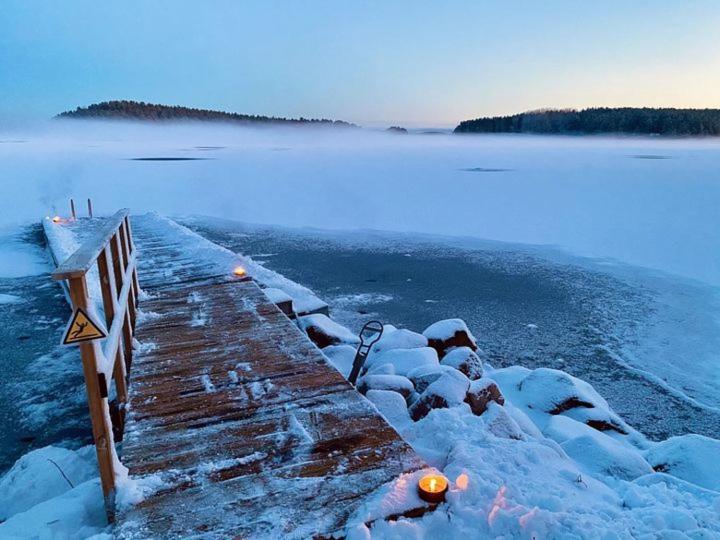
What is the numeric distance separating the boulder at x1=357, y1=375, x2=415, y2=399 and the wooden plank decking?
66cm

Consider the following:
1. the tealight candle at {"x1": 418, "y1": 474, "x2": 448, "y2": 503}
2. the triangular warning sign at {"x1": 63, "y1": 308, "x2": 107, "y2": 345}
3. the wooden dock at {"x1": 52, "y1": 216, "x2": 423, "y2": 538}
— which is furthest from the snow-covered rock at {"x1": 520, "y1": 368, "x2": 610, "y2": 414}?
the triangular warning sign at {"x1": 63, "y1": 308, "x2": 107, "y2": 345}

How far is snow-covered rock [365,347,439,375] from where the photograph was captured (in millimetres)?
5641

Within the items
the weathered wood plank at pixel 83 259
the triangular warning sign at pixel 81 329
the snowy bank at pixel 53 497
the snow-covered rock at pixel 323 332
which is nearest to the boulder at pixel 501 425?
the snowy bank at pixel 53 497

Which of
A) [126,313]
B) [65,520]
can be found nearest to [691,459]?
[65,520]

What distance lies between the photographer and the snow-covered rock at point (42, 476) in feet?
12.1

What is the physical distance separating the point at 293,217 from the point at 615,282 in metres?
Result: 12.9

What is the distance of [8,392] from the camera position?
18.5 feet

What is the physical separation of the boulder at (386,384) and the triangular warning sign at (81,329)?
2.80 m

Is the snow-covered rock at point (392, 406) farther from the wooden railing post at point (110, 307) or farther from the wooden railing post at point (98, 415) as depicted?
the wooden railing post at point (98, 415)

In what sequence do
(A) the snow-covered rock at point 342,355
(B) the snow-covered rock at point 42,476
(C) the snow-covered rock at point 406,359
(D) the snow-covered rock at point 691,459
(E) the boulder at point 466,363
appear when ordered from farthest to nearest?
(A) the snow-covered rock at point 342,355 < (E) the boulder at point 466,363 < (C) the snow-covered rock at point 406,359 < (D) the snow-covered rock at point 691,459 < (B) the snow-covered rock at point 42,476

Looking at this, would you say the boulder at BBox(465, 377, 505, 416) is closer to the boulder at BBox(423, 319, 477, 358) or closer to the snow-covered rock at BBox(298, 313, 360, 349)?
the boulder at BBox(423, 319, 477, 358)

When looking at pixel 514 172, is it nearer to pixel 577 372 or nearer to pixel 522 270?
pixel 522 270

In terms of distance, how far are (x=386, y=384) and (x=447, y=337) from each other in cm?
190

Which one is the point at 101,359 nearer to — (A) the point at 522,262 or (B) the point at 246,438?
(B) the point at 246,438
